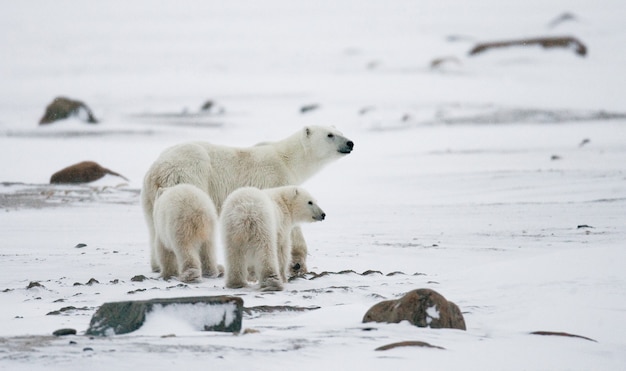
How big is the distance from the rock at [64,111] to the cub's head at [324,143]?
47.4 feet

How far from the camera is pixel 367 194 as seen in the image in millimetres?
12867

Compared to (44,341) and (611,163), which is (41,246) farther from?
(611,163)

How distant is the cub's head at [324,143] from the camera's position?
889 cm

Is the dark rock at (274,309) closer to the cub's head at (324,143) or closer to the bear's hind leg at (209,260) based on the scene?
the bear's hind leg at (209,260)

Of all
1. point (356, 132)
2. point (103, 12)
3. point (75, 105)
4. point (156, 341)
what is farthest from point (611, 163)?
point (103, 12)

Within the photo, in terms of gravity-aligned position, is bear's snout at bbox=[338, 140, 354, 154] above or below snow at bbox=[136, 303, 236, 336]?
above

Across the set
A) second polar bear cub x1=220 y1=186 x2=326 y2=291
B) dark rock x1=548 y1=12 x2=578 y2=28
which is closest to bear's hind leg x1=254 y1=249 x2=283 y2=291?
second polar bear cub x1=220 y1=186 x2=326 y2=291

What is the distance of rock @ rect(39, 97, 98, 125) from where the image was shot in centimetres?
2220

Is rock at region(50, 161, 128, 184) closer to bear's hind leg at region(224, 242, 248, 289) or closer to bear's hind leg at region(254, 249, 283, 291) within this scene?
bear's hind leg at region(224, 242, 248, 289)

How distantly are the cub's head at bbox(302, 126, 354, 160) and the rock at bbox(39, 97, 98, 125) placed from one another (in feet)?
47.4

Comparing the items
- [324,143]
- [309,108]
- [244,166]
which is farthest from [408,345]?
[309,108]

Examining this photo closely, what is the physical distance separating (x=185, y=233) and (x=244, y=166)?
5.21ft

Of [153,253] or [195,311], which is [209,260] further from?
[195,311]

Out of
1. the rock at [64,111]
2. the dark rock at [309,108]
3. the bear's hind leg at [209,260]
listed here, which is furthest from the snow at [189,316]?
the dark rock at [309,108]
